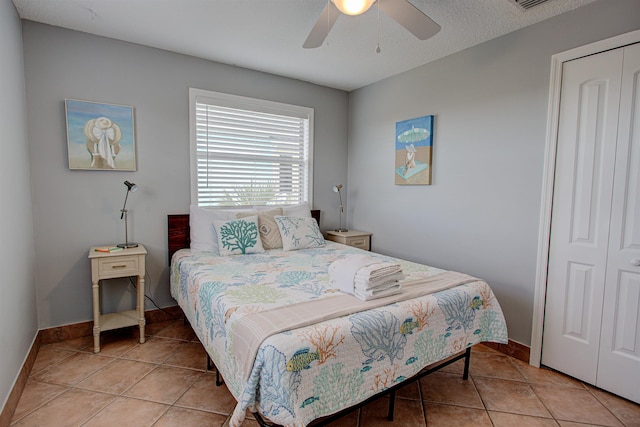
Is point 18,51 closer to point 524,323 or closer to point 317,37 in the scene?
point 317,37

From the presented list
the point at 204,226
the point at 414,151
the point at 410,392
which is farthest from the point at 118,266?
the point at 414,151

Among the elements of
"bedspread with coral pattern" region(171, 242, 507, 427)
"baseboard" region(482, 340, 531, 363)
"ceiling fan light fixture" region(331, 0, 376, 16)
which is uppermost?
"ceiling fan light fixture" region(331, 0, 376, 16)

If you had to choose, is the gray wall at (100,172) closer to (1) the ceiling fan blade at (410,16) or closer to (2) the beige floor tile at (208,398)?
(2) the beige floor tile at (208,398)

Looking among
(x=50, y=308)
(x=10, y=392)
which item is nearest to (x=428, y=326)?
(x=10, y=392)

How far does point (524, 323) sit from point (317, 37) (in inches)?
102

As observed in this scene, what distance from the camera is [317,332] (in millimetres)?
1420

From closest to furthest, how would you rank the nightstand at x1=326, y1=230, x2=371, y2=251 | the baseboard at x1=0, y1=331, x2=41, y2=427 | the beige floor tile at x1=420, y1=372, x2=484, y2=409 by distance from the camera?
the baseboard at x1=0, y1=331, x2=41, y2=427, the beige floor tile at x1=420, y1=372, x2=484, y2=409, the nightstand at x1=326, y1=230, x2=371, y2=251

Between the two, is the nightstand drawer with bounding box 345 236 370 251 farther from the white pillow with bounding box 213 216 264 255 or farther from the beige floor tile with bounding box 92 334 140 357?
the beige floor tile with bounding box 92 334 140 357

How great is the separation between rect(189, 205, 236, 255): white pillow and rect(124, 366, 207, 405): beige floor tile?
996mm

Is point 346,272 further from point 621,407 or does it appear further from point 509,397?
point 621,407

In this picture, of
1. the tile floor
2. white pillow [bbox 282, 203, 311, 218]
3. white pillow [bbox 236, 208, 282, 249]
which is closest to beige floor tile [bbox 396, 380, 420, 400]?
the tile floor

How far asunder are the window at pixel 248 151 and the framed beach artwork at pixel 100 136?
55 cm

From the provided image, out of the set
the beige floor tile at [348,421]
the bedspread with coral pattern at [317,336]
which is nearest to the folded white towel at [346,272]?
the bedspread with coral pattern at [317,336]

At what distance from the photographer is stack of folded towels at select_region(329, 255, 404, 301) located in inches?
69.5
